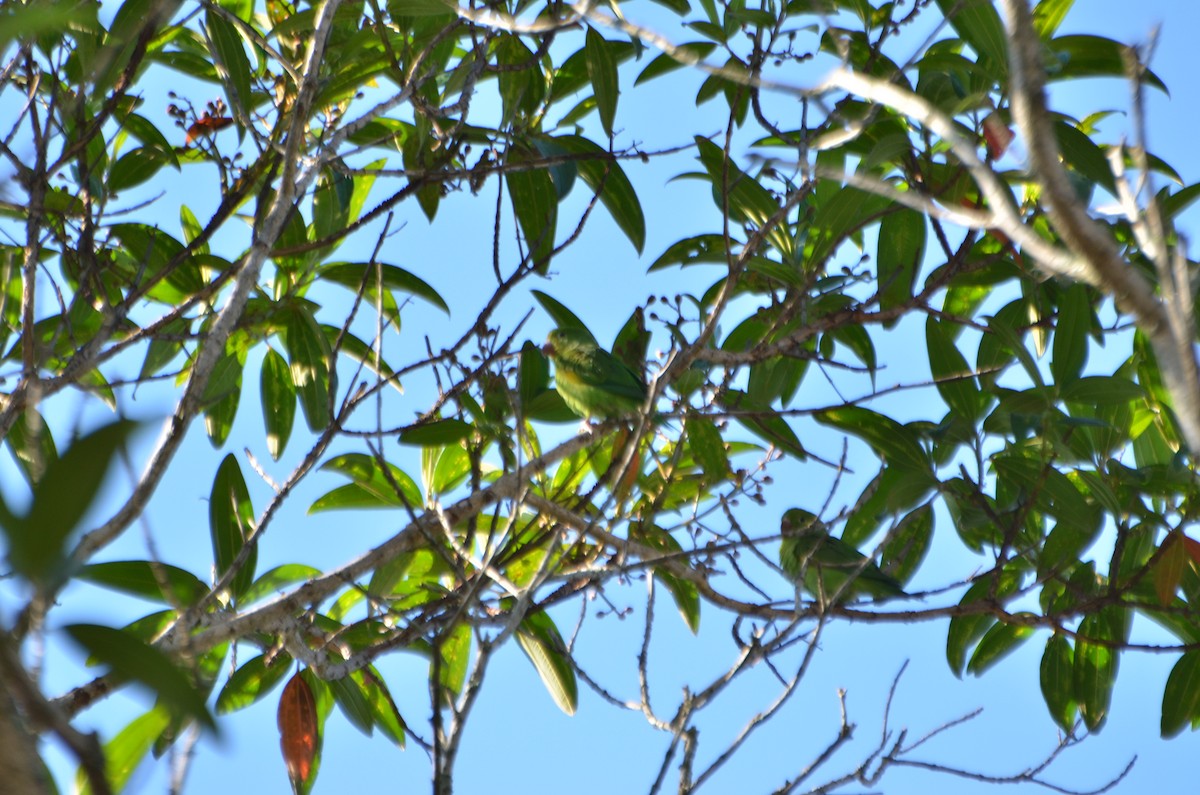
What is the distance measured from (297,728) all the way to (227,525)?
54 cm

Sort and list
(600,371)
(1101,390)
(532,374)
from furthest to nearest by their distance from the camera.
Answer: (600,371) < (532,374) < (1101,390)

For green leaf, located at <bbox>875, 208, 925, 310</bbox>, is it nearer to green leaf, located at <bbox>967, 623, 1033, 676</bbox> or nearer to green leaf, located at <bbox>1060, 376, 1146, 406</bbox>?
green leaf, located at <bbox>1060, 376, 1146, 406</bbox>

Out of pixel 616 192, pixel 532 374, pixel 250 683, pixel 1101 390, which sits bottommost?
pixel 250 683

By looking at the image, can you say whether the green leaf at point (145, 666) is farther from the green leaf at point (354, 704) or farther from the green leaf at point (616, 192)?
the green leaf at point (616, 192)

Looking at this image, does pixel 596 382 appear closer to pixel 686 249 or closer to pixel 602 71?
pixel 686 249

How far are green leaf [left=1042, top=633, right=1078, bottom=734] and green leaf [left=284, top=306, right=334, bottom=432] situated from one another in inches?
86.6

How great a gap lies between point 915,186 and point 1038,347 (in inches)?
30.9

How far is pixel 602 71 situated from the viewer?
2.87m

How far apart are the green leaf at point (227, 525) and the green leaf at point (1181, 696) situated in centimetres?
257

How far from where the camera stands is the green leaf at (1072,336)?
2.71 metres

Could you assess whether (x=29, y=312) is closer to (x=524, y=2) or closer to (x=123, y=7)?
(x=123, y=7)

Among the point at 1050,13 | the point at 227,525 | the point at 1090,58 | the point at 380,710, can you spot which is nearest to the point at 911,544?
the point at 1090,58

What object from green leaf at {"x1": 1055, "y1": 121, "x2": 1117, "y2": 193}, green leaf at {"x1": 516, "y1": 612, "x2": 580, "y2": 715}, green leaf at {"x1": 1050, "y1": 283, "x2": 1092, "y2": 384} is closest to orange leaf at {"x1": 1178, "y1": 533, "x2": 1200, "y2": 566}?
green leaf at {"x1": 1050, "y1": 283, "x2": 1092, "y2": 384}

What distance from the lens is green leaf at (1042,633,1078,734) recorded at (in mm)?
3191
